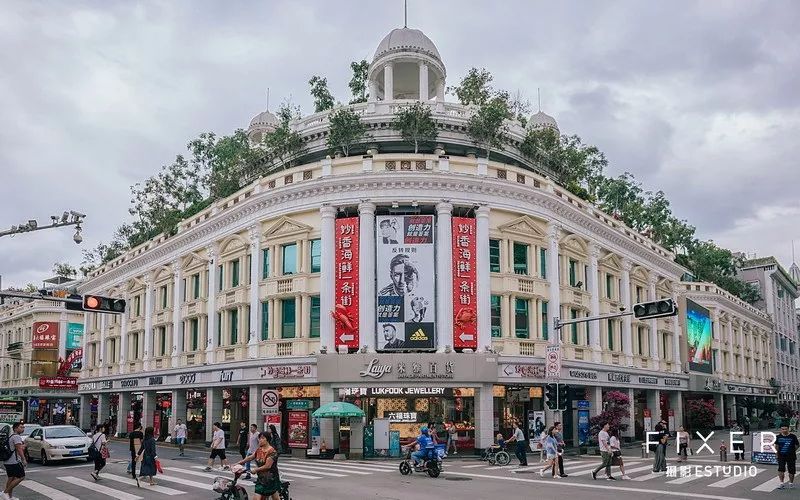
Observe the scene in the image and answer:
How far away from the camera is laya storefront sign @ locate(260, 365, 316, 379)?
3459cm

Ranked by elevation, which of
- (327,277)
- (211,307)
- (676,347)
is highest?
(327,277)

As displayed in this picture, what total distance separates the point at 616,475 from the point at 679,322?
108ft

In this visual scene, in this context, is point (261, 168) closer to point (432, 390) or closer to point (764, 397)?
point (432, 390)

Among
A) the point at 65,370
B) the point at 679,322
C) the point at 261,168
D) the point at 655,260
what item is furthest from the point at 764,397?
the point at 65,370

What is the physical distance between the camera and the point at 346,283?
35062 millimetres

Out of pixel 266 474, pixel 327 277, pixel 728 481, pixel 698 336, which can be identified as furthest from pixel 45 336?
pixel 266 474

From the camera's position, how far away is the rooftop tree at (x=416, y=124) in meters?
41.1

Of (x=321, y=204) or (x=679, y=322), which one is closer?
(x=321, y=204)

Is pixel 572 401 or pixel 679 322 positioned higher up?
pixel 679 322

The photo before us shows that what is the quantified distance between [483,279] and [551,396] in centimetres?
955

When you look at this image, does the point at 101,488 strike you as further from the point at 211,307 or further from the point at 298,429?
the point at 211,307

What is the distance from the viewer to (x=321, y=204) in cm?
3606

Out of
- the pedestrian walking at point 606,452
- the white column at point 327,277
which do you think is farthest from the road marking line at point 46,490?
the pedestrian walking at point 606,452

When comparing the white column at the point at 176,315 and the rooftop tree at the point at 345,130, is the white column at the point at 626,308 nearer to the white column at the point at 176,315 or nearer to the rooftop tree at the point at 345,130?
the rooftop tree at the point at 345,130
